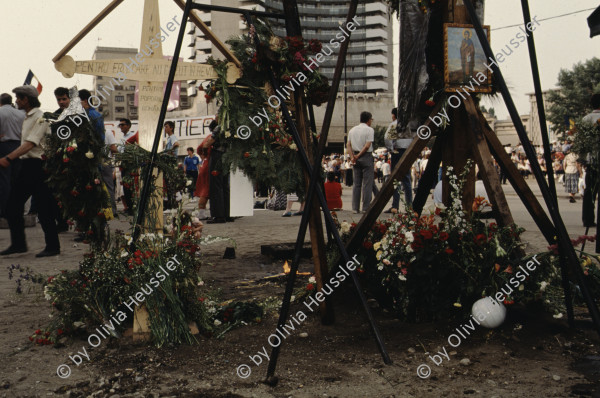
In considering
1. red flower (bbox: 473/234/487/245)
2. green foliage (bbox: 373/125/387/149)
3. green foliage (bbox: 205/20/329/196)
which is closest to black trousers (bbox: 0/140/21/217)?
green foliage (bbox: 205/20/329/196)

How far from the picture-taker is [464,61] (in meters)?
4.84

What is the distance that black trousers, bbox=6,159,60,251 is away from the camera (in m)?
7.84

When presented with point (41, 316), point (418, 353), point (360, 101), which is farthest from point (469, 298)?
point (360, 101)

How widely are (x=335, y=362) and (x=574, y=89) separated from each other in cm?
6548

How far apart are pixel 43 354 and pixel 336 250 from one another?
252 centimetres

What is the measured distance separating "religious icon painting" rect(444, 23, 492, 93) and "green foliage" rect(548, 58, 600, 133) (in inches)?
2328

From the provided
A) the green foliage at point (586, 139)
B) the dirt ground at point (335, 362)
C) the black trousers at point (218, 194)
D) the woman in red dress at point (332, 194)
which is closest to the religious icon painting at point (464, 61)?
the dirt ground at point (335, 362)

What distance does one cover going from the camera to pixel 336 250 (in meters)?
5.32

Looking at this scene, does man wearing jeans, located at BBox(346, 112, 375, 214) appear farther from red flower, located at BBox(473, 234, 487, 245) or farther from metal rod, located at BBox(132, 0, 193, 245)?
metal rod, located at BBox(132, 0, 193, 245)

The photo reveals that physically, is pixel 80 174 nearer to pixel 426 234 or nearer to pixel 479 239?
pixel 426 234

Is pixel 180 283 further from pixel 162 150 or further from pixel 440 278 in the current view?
pixel 440 278

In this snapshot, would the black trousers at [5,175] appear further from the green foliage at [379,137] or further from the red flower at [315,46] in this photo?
the green foliage at [379,137]

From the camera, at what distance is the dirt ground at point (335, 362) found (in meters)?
3.16

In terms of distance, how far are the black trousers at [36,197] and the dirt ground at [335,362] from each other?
3.26 meters
